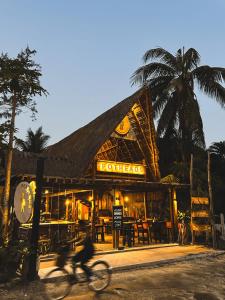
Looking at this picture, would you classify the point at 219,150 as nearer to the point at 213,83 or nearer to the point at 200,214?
the point at 213,83

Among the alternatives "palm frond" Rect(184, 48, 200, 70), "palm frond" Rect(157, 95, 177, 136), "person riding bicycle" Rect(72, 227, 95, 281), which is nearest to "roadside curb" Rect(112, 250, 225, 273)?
"person riding bicycle" Rect(72, 227, 95, 281)

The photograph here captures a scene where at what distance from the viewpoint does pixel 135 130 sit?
58.0ft

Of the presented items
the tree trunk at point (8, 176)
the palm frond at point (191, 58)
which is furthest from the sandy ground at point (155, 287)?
the palm frond at point (191, 58)

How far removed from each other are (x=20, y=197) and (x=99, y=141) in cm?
703

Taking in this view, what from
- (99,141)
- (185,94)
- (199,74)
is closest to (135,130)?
(99,141)

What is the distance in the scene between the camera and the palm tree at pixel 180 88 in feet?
68.6

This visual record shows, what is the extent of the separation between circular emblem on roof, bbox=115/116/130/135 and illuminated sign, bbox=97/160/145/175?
5.76 ft

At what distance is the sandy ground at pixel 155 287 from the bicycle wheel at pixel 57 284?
0.16 metres

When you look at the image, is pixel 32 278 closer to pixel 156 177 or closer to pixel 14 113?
pixel 14 113

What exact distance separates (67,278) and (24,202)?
273 centimetres

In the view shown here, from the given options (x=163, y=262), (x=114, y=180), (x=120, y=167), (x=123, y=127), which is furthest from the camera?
(x=123, y=127)

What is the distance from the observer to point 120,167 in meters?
16.2

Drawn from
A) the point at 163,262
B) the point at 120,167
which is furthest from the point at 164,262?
the point at 120,167

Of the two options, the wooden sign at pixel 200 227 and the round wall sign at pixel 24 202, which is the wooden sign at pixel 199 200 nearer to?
the wooden sign at pixel 200 227
